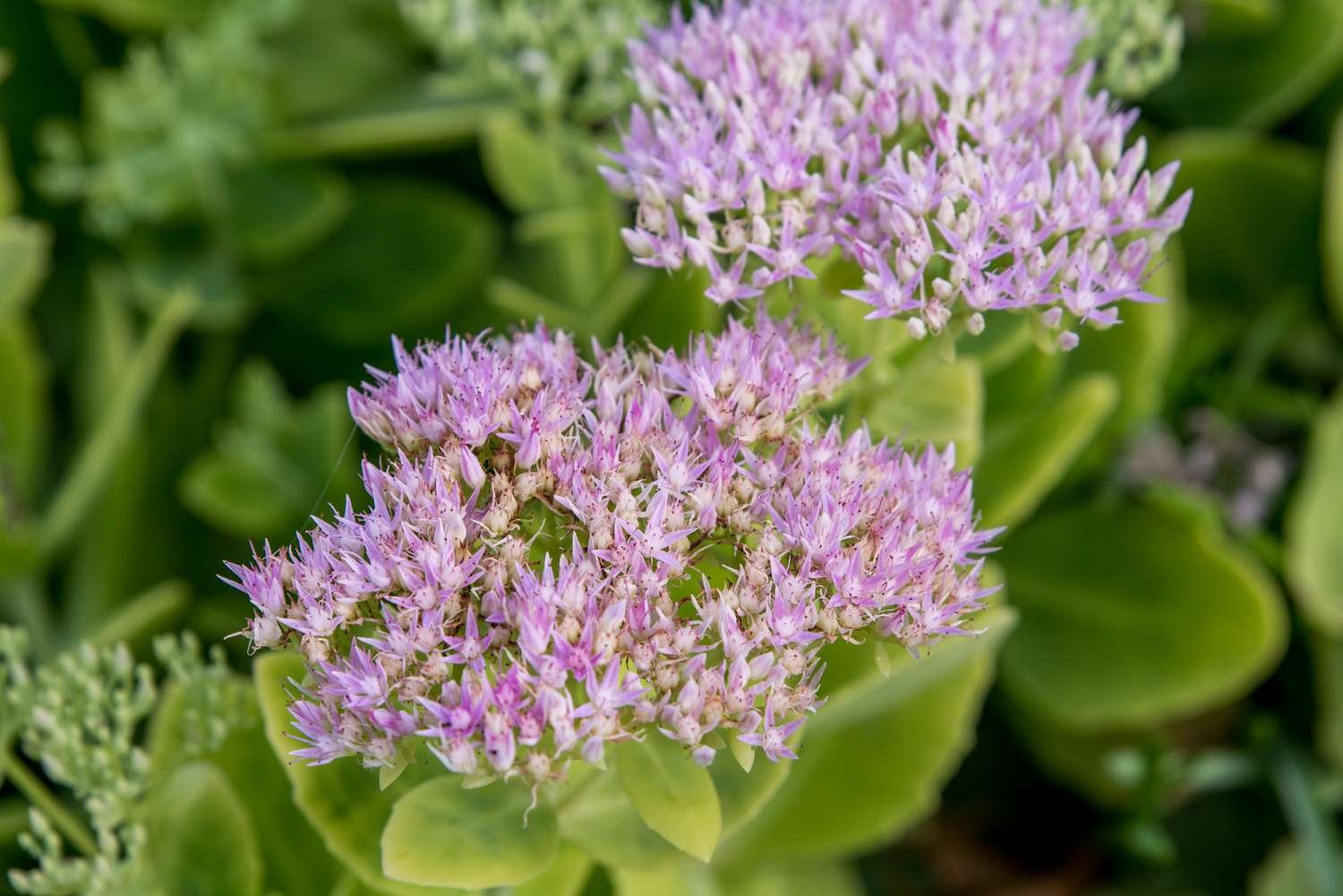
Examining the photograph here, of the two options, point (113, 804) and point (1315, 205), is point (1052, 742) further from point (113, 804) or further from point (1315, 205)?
point (113, 804)

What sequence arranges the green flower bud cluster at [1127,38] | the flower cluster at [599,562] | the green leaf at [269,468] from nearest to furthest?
the flower cluster at [599,562]
the green flower bud cluster at [1127,38]
the green leaf at [269,468]

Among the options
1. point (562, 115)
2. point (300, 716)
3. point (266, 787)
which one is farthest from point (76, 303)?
point (300, 716)

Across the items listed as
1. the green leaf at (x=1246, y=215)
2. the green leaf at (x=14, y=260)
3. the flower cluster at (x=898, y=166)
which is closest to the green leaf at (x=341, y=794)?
the flower cluster at (x=898, y=166)

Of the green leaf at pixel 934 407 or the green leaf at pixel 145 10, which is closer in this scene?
the green leaf at pixel 934 407

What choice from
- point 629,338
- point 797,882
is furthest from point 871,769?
point 629,338

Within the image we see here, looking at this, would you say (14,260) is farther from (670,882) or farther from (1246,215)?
(1246,215)

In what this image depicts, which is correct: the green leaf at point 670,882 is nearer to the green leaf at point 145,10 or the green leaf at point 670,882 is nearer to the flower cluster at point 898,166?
the flower cluster at point 898,166
